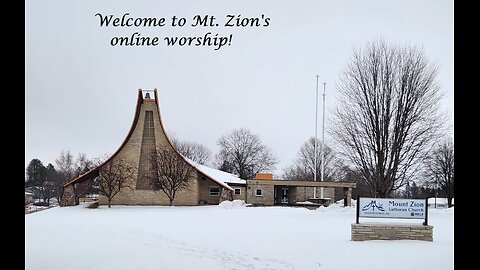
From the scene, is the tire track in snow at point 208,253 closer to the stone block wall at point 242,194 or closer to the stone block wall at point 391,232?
the stone block wall at point 391,232

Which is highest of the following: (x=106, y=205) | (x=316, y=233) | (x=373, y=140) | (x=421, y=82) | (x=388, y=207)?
(x=421, y=82)

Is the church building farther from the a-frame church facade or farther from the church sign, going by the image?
the church sign

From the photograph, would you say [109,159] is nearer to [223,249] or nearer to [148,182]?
[148,182]

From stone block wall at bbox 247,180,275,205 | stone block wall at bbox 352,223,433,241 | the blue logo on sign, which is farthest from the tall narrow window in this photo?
stone block wall at bbox 352,223,433,241

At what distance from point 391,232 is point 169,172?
87.4ft

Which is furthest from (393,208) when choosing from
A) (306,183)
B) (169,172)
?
(306,183)

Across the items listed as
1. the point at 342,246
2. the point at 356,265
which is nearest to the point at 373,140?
the point at 342,246

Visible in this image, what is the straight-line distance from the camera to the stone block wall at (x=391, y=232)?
14.5 m

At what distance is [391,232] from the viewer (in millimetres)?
14750

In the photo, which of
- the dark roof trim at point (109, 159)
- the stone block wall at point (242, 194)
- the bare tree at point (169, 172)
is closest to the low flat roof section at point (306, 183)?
the stone block wall at point (242, 194)

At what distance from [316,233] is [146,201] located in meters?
25.4

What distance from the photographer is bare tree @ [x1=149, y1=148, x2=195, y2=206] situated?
129 feet

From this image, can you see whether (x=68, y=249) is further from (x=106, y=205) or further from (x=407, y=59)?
(x=106, y=205)

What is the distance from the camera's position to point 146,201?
40438 mm
